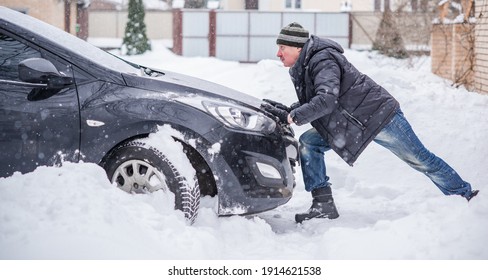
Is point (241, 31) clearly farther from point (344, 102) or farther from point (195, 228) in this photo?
point (195, 228)

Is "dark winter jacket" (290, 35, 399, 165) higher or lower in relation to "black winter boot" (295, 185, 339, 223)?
higher

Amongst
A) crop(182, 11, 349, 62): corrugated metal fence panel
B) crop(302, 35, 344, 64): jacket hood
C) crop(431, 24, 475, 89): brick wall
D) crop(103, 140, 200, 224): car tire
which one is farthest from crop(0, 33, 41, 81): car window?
crop(182, 11, 349, 62): corrugated metal fence panel

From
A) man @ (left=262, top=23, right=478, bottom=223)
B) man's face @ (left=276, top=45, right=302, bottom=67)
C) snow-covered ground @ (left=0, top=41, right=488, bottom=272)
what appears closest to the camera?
snow-covered ground @ (left=0, top=41, right=488, bottom=272)

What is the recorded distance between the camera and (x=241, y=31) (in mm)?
27453

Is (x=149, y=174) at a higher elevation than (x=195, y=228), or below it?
higher

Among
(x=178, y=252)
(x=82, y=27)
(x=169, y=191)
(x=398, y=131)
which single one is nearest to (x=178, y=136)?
(x=169, y=191)

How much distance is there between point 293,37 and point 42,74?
5.79 ft

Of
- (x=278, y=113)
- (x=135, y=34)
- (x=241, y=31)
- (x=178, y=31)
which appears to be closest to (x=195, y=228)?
(x=278, y=113)

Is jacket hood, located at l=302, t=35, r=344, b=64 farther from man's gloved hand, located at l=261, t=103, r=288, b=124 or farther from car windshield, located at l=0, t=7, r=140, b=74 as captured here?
car windshield, located at l=0, t=7, r=140, b=74

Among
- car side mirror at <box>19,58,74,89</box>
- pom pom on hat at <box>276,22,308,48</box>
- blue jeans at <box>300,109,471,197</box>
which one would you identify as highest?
pom pom on hat at <box>276,22,308,48</box>

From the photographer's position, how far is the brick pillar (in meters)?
27.4

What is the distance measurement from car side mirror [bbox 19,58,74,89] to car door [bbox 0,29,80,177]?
0.18ft

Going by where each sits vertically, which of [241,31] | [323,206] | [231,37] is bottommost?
[323,206]
